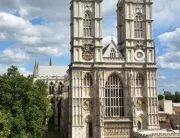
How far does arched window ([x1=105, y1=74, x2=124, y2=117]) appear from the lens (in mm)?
53594

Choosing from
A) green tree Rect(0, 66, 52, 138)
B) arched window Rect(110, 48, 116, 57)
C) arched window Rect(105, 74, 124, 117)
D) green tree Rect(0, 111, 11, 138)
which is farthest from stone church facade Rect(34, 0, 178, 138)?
green tree Rect(0, 111, 11, 138)

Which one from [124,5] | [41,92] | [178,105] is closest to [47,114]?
[41,92]

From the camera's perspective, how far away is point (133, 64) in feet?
179

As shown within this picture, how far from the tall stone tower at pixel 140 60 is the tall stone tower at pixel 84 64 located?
15.7ft

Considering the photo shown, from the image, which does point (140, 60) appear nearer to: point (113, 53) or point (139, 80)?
point (139, 80)

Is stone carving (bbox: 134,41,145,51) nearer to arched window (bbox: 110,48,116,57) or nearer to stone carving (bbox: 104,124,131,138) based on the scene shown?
arched window (bbox: 110,48,116,57)

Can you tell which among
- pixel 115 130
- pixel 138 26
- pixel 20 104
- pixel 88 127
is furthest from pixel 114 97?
pixel 20 104

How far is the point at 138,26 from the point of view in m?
56.5

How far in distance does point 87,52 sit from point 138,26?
10193 millimetres

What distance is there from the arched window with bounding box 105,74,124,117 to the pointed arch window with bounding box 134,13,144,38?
8.19m

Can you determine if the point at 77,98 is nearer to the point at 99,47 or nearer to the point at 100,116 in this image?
the point at 100,116

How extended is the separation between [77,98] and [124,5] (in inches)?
698

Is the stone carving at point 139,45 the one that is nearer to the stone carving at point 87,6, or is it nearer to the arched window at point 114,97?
the arched window at point 114,97

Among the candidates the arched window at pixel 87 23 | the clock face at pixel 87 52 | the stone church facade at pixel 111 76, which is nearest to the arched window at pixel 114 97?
the stone church facade at pixel 111 76
